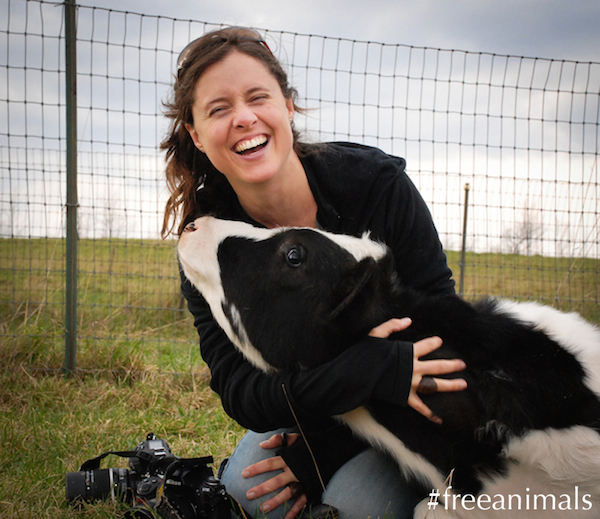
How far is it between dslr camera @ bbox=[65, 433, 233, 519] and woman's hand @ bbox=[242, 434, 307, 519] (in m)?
0.16

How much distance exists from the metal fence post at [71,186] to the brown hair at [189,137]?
2027 millimetres

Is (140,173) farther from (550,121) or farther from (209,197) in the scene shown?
(550,121)

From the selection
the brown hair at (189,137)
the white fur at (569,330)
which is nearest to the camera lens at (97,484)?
the brown hair at (189,137)

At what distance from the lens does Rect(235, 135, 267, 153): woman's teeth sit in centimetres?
222

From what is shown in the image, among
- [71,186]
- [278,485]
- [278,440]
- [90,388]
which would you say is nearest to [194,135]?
[278,440]

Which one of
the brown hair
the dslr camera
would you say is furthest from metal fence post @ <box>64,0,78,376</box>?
the dslr camera

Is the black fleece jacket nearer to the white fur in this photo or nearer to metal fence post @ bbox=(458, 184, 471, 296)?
Result: the white fur

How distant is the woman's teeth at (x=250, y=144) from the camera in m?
2.22

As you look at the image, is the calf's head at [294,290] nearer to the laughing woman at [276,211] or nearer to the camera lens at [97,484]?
the laughing woman at [276,211]

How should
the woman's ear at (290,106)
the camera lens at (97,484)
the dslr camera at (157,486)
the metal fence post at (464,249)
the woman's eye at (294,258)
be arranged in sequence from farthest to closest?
the metal fence post at (464,249) → the woman's ear at (290,106) → the camera lens at (97,484) → the dslr camera at (157,486) → the woman's eye at (294,258)

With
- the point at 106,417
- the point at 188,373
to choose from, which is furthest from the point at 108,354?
the point at 106,417

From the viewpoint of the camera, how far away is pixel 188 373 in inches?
171

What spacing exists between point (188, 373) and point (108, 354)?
684 millimetres

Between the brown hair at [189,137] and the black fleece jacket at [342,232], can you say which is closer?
the black fleece jacket at [342,232]
